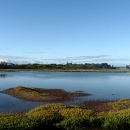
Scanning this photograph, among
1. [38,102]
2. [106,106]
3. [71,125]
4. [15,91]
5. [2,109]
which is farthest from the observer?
[15,91]

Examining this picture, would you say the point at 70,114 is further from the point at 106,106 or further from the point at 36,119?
the point at 106,106

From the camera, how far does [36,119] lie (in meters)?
21.6

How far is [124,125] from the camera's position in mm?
21609

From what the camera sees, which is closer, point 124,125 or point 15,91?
point 124,125

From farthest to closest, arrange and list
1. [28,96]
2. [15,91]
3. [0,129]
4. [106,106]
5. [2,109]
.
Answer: [15,91] < [28,96] < [106,106] < [2,109] < [0,129]

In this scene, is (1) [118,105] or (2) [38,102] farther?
(2) [38,102]

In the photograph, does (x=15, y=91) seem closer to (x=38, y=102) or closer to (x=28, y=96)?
(x=28, y=96)

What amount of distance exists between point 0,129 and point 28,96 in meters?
26.0

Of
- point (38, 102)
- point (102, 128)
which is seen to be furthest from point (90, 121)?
point (38, 102)

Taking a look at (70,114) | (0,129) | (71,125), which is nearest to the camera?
(0,129)

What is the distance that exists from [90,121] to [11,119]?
7342 mm

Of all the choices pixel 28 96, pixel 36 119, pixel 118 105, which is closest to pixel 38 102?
pixel 28 96

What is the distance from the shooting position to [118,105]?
36.6m

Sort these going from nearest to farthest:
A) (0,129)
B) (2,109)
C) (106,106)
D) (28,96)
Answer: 1. (0,129)
2. (2,109)
3. (106,106)
4. (28,96)
